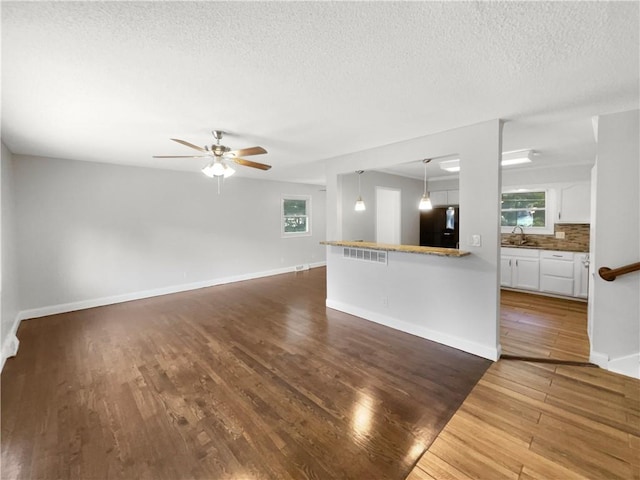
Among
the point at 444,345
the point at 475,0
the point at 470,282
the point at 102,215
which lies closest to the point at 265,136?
the point at 475,0

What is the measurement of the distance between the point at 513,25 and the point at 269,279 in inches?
240

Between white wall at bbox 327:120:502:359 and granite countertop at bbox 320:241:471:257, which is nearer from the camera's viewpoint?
white wall at bbox 327:120:502:359

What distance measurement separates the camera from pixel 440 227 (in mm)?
6266

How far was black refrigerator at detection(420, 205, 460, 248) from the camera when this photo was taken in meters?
6.05

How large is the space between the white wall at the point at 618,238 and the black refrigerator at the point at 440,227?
3326 mm

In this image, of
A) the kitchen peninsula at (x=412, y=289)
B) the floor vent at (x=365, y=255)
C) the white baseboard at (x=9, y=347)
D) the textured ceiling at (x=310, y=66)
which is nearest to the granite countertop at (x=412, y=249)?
the kitchen peninsula at (x=412, y=289)

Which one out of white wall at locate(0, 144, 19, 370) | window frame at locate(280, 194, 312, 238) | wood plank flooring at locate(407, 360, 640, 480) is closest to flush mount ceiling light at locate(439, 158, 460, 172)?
wood plank flooring at locate(407, 360, 640, 480)

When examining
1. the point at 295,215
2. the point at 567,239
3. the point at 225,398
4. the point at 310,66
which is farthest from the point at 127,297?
the point at 567,239

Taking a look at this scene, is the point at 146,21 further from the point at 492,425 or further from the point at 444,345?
the point at 444,345

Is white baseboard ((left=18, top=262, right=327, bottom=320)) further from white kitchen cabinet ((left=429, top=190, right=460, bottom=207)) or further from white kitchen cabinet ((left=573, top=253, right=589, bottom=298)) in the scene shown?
white kitchen cabinet ((left=573, top=253, right=589, bottom=298))

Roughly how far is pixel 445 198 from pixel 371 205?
6.66 feet

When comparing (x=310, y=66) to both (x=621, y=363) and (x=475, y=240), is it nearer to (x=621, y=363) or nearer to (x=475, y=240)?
(x=475, y=240)

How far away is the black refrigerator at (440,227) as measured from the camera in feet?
19.9

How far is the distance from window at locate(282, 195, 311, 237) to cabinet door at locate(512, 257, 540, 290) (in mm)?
5044
